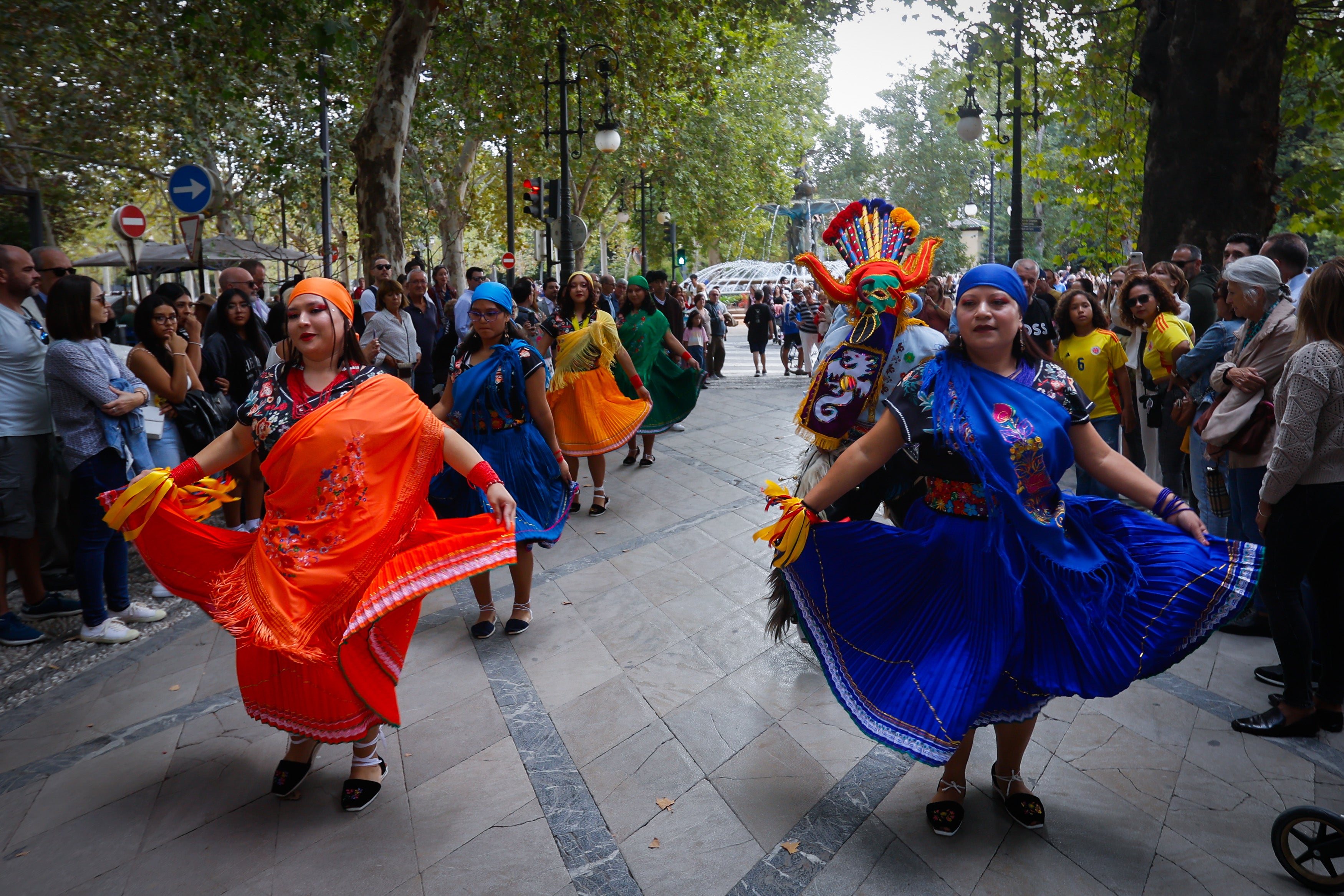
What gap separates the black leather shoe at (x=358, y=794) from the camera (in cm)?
330

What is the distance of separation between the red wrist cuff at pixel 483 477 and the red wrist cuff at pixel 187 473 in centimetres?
100

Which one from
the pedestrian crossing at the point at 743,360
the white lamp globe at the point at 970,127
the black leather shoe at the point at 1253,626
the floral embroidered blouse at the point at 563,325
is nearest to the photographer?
the black leather shoe at the point at 1253,626

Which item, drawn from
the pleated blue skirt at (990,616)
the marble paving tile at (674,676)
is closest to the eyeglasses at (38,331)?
the marble paving tile at (674,676)

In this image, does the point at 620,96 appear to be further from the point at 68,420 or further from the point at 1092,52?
the point at 68,420

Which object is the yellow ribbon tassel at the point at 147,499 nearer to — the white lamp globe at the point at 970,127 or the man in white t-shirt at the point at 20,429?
the man in white t-shirt at the point at 20,429

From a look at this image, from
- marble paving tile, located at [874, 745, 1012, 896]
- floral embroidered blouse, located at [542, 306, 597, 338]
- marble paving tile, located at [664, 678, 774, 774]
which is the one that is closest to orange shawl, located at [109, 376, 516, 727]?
marble paving tile, located at [664, 678, 774, 774]

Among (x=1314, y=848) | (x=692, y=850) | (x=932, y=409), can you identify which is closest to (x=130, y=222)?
(x=692, y=850)

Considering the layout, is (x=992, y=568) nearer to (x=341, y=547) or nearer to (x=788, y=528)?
(x=788, y=528)

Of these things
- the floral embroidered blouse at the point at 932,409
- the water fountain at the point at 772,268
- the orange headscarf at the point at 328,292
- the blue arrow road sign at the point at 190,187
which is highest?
the water fountain at the point at 772,268

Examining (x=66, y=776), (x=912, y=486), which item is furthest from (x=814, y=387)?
(x=66, y=776)

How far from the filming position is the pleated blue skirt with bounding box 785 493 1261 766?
269cm

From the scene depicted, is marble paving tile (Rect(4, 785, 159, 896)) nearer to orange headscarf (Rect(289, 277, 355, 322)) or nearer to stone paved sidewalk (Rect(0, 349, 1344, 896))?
stone paved sidewalk (Rect(0, 349, 1344, 896))

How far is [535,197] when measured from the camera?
16641 millimetres

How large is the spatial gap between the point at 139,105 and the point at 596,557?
22.3 m
